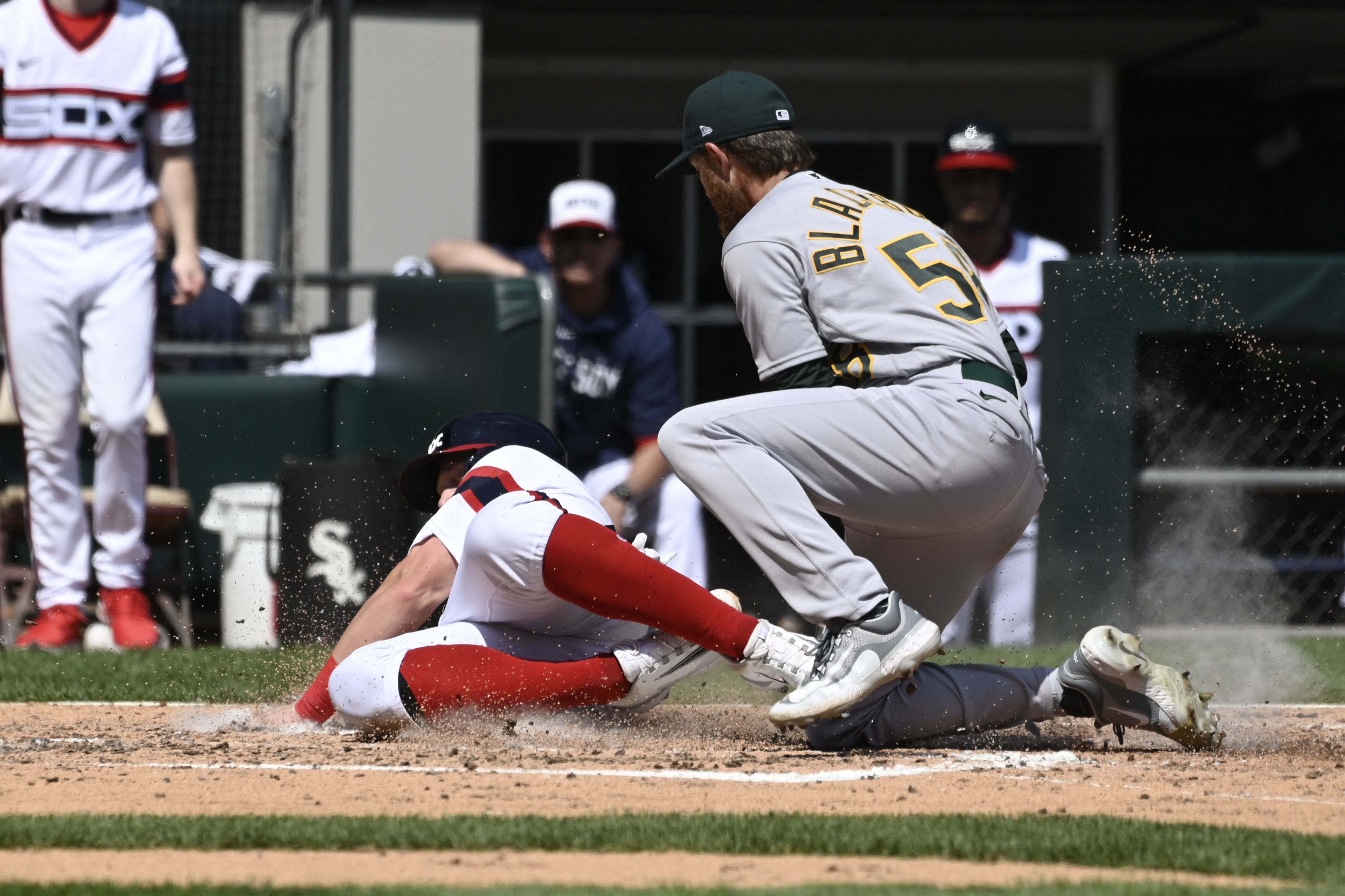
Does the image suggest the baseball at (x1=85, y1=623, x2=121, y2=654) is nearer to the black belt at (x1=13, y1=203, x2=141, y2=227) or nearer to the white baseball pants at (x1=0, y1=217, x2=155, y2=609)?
the white baseball pants at (x1=0, y1=217, x2=155, y2=609)

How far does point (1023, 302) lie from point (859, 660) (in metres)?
3.54

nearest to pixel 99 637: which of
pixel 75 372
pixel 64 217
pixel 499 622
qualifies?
pixel 75 372

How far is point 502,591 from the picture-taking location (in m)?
4.06

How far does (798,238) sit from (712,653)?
0.95m

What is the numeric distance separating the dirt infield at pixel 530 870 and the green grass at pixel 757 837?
0.10 feet

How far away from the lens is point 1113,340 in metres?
6.63

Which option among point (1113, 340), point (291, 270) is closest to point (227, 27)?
point (291, 270)

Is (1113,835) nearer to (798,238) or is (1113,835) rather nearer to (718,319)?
(798,238)

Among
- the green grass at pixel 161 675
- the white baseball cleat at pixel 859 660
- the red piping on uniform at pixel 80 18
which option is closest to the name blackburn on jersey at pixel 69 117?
the red piping on uniform at pixel 80 18

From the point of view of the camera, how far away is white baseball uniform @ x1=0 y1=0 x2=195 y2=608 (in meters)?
6.23

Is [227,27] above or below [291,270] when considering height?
above

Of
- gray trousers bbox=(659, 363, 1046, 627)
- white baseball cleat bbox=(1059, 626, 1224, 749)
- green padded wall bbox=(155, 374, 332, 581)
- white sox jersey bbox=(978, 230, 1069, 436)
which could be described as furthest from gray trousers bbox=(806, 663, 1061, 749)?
green padded wall bbox=(155, 374, 332, 581)

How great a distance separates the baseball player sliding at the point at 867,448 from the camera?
3.77 metres

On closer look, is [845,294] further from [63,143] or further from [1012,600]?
[63,143]
